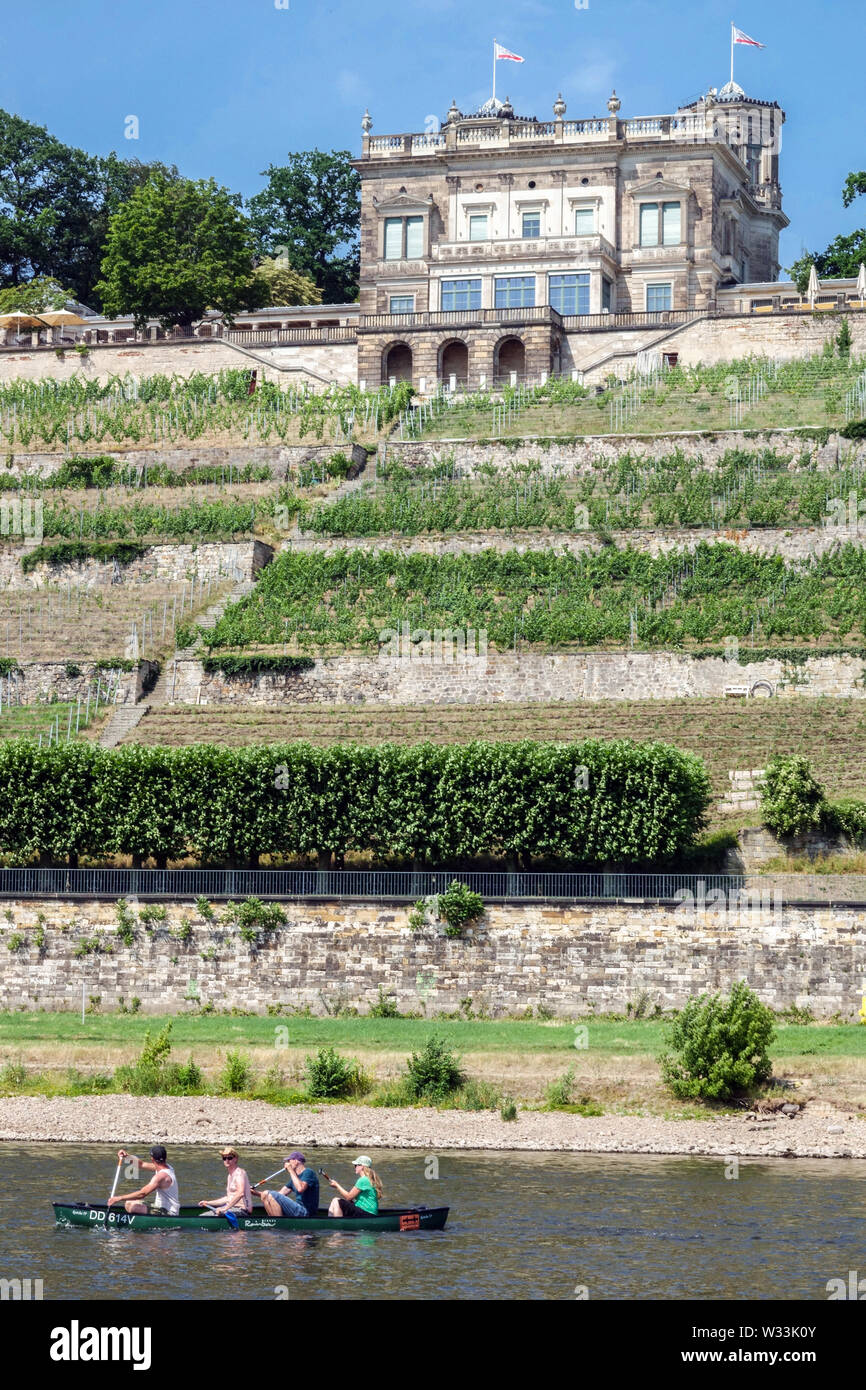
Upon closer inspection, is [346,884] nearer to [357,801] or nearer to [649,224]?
[357,801]

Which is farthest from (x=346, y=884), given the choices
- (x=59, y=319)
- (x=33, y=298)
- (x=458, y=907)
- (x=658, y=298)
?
(x=33, y=298)

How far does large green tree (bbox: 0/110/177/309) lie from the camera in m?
110

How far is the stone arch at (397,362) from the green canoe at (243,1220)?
63073mm

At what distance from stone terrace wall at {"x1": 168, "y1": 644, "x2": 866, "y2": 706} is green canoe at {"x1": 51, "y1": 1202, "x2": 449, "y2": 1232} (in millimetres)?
30961

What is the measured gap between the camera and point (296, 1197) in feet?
97.8

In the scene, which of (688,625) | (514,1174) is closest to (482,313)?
(688,625)

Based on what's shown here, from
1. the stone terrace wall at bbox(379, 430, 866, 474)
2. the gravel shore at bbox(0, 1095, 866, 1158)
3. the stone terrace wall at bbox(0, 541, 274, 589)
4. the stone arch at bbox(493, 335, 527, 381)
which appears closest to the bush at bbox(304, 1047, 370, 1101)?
the gravel shore at bbox(0, 1095, 866, 1158)

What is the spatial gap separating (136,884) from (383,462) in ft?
112

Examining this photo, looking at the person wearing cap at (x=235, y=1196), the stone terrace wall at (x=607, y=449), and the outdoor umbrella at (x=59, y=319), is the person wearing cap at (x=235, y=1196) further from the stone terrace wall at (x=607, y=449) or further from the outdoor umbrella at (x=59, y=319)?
the outdoor umbrella at (x=59, y=319)

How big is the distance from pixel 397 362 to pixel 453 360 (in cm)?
263

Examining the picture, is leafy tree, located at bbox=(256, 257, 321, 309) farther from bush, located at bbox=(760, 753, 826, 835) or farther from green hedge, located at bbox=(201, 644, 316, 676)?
bush, located at bbox=(760, 753, 826, 835)

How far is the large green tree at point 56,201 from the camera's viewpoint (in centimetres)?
10981

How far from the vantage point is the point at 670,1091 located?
3825cm

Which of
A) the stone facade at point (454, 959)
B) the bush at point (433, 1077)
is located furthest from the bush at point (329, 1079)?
the stone facade at point (454, 959)
